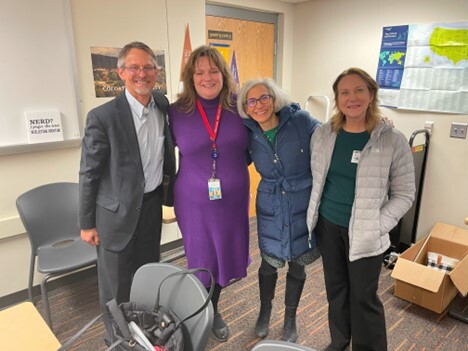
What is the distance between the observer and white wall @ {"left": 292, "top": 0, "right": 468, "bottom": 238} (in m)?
2.77

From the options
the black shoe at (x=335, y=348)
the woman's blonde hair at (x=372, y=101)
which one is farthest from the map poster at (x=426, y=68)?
the black shoe at (x=335, y=348)

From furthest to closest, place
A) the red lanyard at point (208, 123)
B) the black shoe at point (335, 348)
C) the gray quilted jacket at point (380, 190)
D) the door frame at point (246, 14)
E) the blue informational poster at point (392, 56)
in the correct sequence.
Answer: the door frame at point (246, 14), the blue informational poster at point (392, 56), the black shoe at point (335, 348), the red lanyard at point (208, 123), the gray quilted jacket at point (380, 190)

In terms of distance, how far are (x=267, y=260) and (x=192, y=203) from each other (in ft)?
1.68

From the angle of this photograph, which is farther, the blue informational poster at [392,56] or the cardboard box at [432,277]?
the blue informational poster at [392,56]

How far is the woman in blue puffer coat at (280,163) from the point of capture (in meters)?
1.65

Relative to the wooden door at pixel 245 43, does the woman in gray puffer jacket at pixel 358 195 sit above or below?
below

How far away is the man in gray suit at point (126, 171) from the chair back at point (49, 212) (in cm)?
66

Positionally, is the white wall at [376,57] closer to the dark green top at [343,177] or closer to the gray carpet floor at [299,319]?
the gray carpet floor at [299,319]

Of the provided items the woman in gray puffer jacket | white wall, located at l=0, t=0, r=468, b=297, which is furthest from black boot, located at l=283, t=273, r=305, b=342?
white wall, located at l=0, t=0, r=468, b=297

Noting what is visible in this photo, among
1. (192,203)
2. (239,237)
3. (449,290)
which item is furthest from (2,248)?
(449,290)

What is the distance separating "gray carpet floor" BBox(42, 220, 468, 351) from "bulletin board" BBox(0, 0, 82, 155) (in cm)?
112

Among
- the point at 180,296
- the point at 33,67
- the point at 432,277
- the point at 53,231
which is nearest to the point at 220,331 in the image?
the point at 180,296

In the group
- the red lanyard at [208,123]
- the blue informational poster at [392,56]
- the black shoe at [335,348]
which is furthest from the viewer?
the blue informational poster at [392,56]

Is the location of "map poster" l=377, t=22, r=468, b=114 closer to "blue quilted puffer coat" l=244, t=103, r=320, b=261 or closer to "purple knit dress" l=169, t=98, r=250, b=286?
"blue quilted puffer coat" l=244, t=103, r=320, b=261
